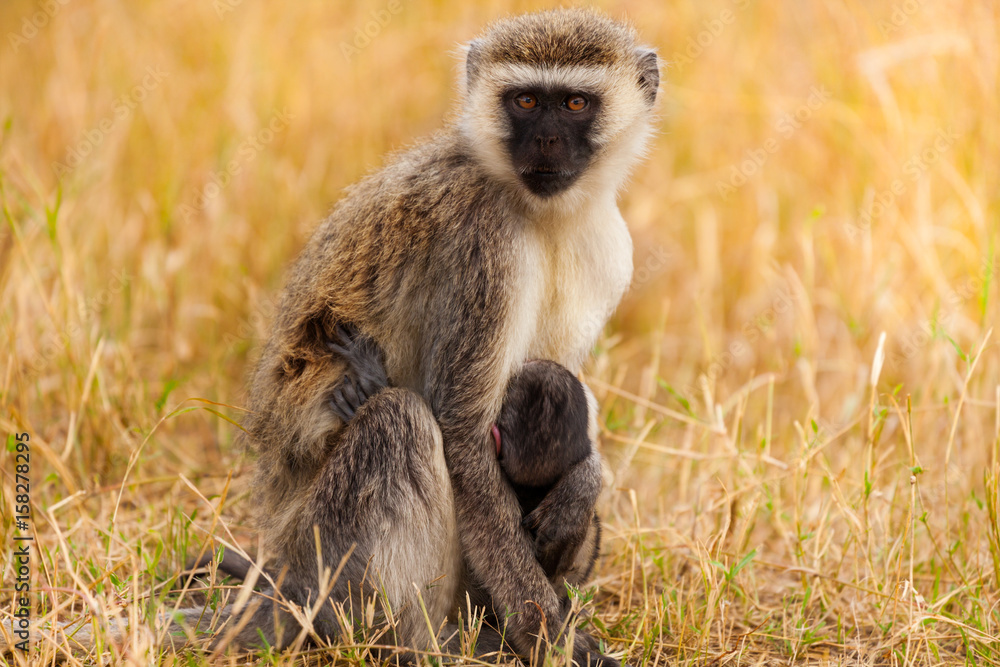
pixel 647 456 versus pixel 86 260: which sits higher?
pixel 86 260

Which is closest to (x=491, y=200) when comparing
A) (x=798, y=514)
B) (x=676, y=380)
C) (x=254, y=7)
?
(x=798, y=514)

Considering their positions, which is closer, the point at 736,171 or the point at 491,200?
the point at 491,200

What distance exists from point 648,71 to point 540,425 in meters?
1.61

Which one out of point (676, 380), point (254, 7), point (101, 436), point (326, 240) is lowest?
point (676, 380)

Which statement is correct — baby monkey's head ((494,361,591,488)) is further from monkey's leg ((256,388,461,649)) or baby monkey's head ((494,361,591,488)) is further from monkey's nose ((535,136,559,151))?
monkey's nose ((535,136,559,151))

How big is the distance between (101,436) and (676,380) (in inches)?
144

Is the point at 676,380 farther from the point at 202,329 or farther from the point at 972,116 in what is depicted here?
the point at 202,329

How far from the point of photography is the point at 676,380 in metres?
6.64
